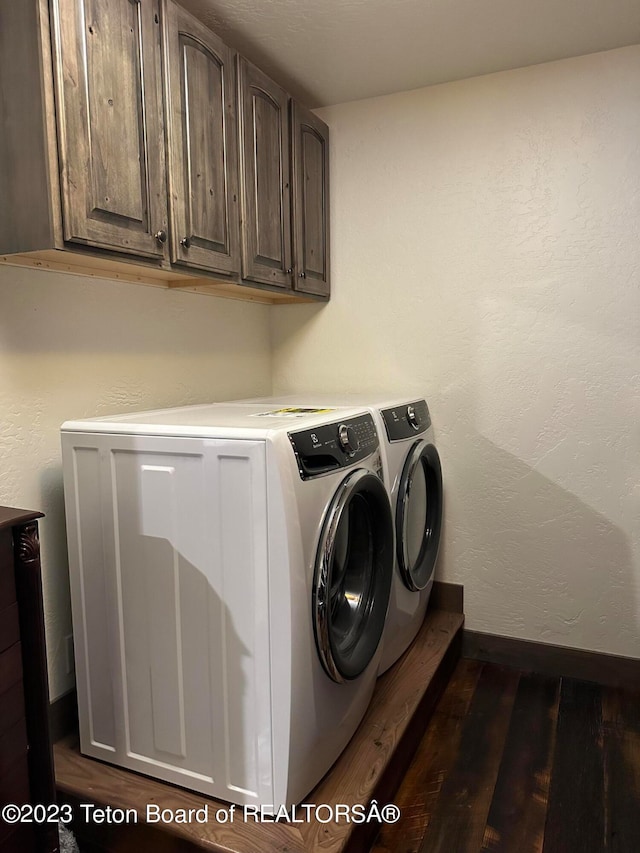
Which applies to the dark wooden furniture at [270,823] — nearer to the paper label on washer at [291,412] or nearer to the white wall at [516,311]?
the white wall at [516,311]

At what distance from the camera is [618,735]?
2.07 meters

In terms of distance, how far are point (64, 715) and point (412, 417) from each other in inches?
59.3

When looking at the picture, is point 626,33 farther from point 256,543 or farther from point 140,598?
point 140,598

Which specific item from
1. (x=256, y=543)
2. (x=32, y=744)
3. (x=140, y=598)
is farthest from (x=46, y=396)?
(x=32, y=744)

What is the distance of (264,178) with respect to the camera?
2156mm

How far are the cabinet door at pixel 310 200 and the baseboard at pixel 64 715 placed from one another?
164cm

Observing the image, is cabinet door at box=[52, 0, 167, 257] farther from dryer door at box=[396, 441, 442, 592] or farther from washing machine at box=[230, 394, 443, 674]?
dryer door at box=[396, 441, 442, 592]

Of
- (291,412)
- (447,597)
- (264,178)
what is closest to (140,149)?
(264,178)

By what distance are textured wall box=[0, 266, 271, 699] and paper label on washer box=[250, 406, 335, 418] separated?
21.1 inches

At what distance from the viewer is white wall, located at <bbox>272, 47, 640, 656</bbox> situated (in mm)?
2293

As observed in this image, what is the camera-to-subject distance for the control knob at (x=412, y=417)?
226 cm

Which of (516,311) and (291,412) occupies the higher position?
(516,311)

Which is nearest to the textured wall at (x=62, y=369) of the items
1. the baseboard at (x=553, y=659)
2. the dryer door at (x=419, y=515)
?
the dryer door at (x=419, y=515)

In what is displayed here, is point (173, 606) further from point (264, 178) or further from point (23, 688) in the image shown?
point (264, 178)
